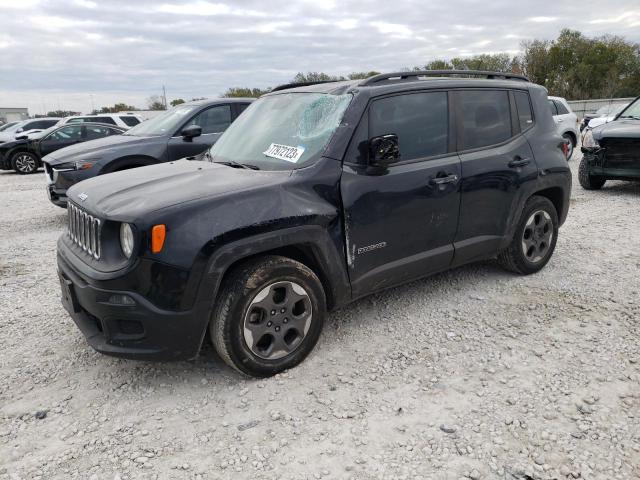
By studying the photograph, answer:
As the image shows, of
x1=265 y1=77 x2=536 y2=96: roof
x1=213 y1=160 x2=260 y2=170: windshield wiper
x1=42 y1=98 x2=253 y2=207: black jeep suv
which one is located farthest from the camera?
x1=42 y1=98 x2=253 y2=207: black jeep suv

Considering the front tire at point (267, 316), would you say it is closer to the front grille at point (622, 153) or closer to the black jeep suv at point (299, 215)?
the black jeep suv at point (299, 215)

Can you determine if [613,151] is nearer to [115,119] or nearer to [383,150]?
[383,150]

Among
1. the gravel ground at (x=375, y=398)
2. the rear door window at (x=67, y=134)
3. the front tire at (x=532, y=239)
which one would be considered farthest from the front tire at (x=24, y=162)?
the front tire at (x=532, y=239)

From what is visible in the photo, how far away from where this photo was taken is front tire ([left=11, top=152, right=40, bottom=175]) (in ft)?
48.4

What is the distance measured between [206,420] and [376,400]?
0.95 meters

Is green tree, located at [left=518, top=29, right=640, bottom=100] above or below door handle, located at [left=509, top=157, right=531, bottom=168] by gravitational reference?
above

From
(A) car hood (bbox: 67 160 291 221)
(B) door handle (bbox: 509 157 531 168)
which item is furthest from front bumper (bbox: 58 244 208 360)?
(B) door handle (bbox: 509 157 531 168)

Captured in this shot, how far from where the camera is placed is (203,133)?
761cm

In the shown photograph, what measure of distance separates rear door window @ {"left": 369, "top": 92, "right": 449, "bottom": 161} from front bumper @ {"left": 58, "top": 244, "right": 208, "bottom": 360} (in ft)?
5.65

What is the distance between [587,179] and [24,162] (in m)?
14.9

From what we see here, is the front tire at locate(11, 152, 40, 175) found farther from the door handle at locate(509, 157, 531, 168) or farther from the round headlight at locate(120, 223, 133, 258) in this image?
the door handle at locate(509, 157, 531, 168)

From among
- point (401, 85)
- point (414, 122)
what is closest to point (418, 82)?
point (401, 85)

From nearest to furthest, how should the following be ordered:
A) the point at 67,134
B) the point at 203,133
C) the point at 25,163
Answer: the point at 203,133, the point at 67,134, the point at 25,163

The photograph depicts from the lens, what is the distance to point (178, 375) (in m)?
3.16
